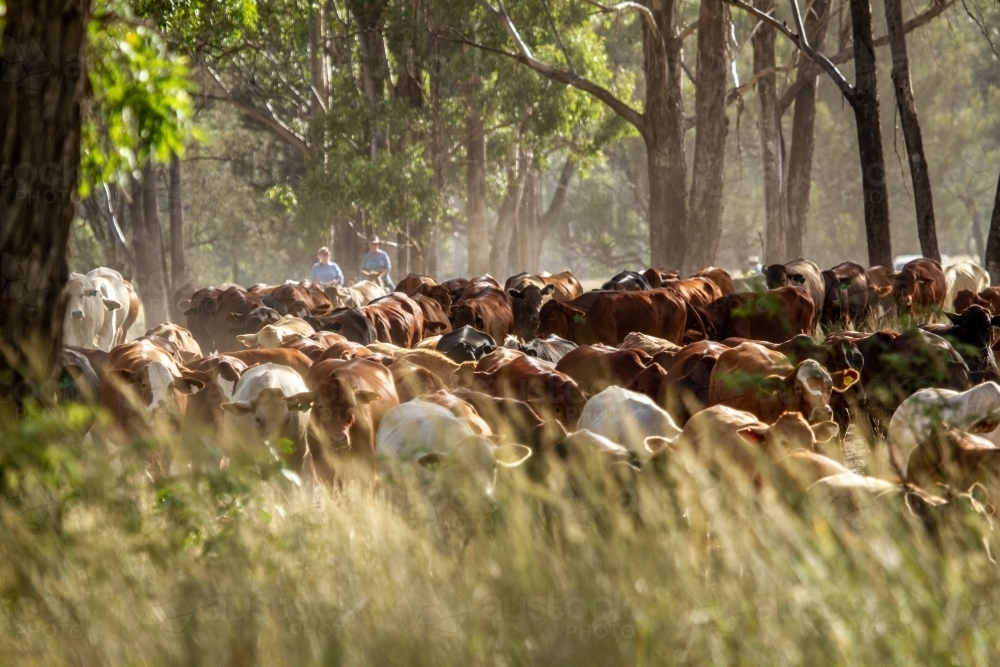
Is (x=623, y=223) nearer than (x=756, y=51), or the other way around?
(x=756, y=51)

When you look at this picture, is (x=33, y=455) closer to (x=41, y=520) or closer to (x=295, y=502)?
(x=41, y=520)

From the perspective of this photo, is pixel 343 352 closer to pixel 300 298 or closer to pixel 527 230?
pixel 300 298

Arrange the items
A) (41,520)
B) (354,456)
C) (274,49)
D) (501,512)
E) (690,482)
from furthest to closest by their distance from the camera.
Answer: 1. (274,49)
2. (354,456)
3. (690,482)
4. (501,512)
5. (41,520)

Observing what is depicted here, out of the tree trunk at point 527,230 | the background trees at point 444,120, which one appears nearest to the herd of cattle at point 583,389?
the background trees at point 444,120

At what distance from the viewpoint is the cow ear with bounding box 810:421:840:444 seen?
7.60 meters

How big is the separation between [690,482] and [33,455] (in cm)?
288

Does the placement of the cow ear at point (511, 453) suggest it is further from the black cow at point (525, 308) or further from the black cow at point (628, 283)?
the black cow at point (525, 308)

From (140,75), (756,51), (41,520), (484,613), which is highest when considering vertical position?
(756,51)

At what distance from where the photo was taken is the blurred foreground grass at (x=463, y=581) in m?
4.07

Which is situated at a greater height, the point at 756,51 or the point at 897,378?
the point at 756,51

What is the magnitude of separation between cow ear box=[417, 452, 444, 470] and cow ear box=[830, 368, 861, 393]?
407 centimetres

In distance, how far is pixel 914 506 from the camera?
5453mm

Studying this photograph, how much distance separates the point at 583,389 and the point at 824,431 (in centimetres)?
315

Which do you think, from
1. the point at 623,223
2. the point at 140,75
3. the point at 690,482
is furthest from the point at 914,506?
the point at 623,223
